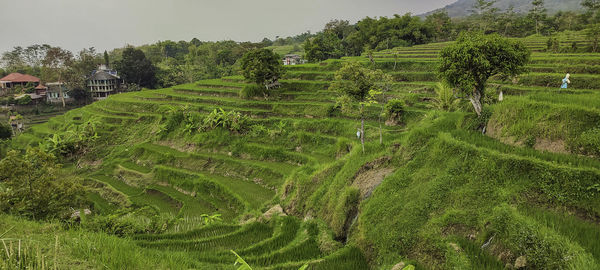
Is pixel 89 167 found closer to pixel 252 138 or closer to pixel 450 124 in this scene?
pixel 252 138

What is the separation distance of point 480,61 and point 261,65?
53.9ft

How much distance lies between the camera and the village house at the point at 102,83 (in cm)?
4244

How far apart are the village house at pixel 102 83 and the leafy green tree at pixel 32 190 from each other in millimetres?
37298

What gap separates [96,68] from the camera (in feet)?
156

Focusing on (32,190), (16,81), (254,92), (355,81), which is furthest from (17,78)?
(355,81)

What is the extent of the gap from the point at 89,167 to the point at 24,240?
19.6 metres

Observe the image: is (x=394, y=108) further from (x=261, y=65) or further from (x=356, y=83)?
(x=261, y=65)

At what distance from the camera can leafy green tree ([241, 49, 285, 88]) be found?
2167 cm

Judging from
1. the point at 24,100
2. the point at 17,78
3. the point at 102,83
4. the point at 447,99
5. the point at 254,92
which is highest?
the point at 17,78

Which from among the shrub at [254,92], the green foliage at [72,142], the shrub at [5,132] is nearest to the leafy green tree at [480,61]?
the shrub at [254,92]

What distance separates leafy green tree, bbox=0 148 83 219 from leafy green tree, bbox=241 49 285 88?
13.6 meters

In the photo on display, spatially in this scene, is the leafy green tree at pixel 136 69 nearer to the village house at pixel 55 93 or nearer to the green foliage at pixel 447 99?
the village house at pixel 55 93

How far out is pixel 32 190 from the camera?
10.2 meters

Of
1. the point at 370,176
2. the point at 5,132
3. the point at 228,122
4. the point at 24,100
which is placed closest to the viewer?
the point at 370,176
